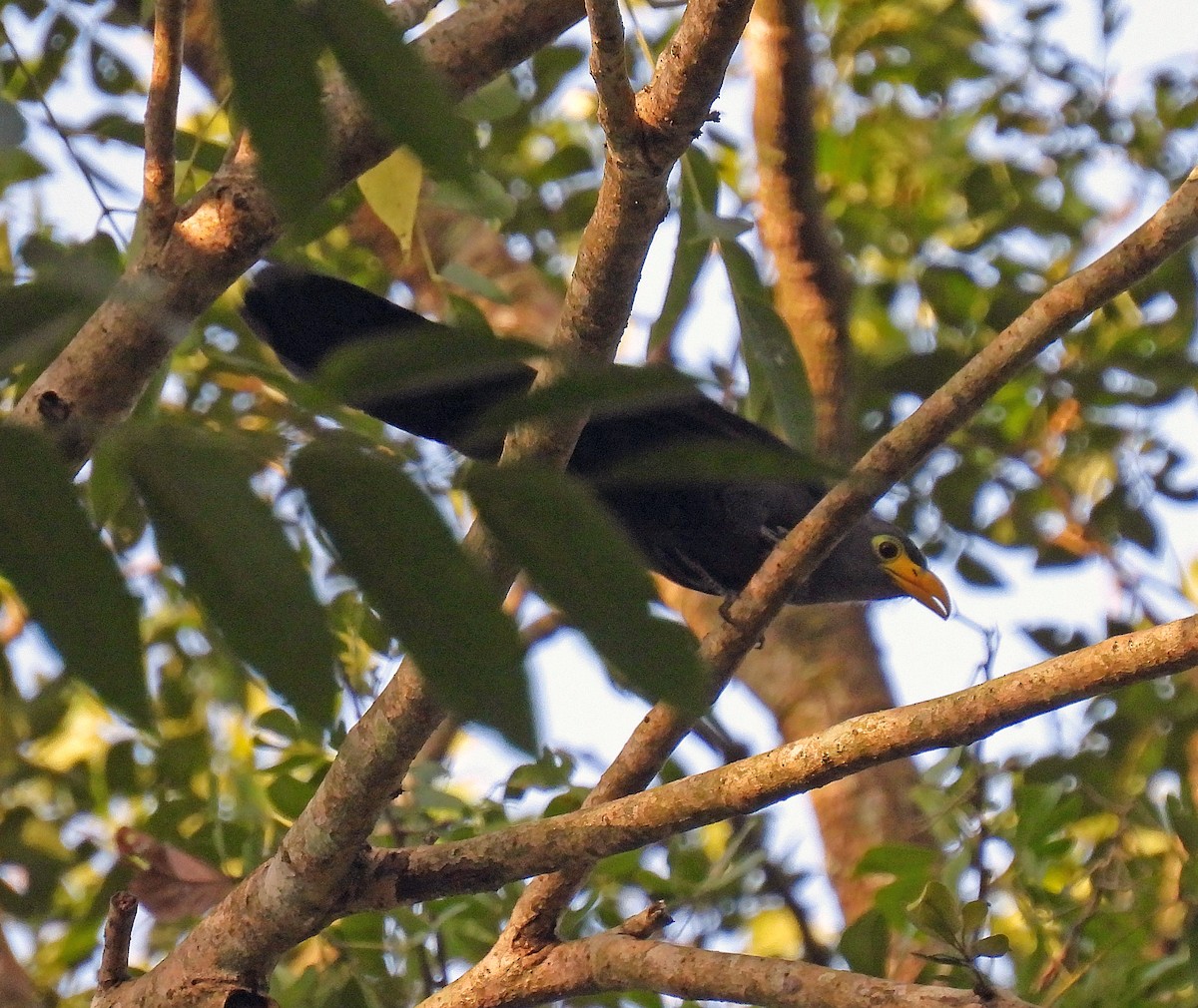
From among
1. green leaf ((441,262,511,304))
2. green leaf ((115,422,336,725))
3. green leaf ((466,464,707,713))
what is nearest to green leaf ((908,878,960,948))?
green leaf ((466,464,707,713))

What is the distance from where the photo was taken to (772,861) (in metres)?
3.77

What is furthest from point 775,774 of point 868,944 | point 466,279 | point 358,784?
point 466,279

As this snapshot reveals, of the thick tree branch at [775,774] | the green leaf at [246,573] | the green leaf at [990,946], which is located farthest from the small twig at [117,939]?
the green leaf at [246,573]

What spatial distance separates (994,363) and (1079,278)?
20 centimetres

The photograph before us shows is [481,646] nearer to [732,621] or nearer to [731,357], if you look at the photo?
[732,621]

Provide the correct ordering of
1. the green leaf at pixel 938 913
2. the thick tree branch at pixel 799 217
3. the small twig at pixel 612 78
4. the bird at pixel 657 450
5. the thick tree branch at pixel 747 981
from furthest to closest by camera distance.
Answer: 1. the thick tree branch at pixel 799 217
2. the green leaf at pixel 938 913
3. the thick tree branch at pixel 747 981
4. the small twig at pixel 612 78
5. the bird at pixel 657 450

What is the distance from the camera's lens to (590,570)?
0.82m

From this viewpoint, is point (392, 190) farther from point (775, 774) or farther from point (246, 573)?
point (246, 573)

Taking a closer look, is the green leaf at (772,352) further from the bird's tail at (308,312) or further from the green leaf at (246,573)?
the green leaf at (246,573)

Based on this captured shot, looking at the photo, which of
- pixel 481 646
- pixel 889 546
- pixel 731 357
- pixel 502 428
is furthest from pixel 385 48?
pixel 731 357

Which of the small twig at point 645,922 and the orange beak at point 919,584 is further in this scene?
the orange beak at point 919,584

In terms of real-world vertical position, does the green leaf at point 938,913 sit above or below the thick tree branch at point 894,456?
below

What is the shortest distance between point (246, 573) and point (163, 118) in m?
1.77

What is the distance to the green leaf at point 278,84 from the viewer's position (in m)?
0.76
